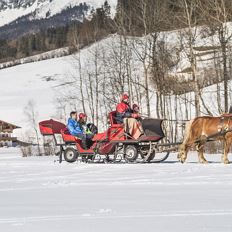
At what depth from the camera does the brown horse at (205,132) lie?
13469 mm

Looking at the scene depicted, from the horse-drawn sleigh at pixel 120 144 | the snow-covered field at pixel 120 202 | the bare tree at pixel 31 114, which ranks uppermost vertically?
the bare tree at pixel 31 114

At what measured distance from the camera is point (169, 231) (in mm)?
5043

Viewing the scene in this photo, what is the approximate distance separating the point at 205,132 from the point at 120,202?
7.24 meters

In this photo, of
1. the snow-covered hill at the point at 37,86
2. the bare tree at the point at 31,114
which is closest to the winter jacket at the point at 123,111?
the snow-covered hill at the point at 37,86

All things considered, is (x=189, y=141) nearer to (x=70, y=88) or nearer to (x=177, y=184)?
(x=177, y=184)

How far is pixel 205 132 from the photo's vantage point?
45.5 ft

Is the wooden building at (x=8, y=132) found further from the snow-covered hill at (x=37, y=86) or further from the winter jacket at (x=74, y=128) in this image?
the winter jacket at (x=74, y=128)

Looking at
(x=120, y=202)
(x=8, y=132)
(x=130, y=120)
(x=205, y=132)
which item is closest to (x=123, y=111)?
(x=130, y=120)

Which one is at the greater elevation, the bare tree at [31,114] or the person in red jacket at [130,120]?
the bare tree at [31,114]

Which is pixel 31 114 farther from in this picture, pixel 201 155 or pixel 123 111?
pixel 201 155

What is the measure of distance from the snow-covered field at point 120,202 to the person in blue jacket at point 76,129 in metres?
4.31

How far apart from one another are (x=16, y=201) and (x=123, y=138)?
7.60 metres

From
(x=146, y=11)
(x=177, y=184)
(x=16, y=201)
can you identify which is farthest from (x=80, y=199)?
(x=146, y=11)

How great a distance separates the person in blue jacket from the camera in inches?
615
